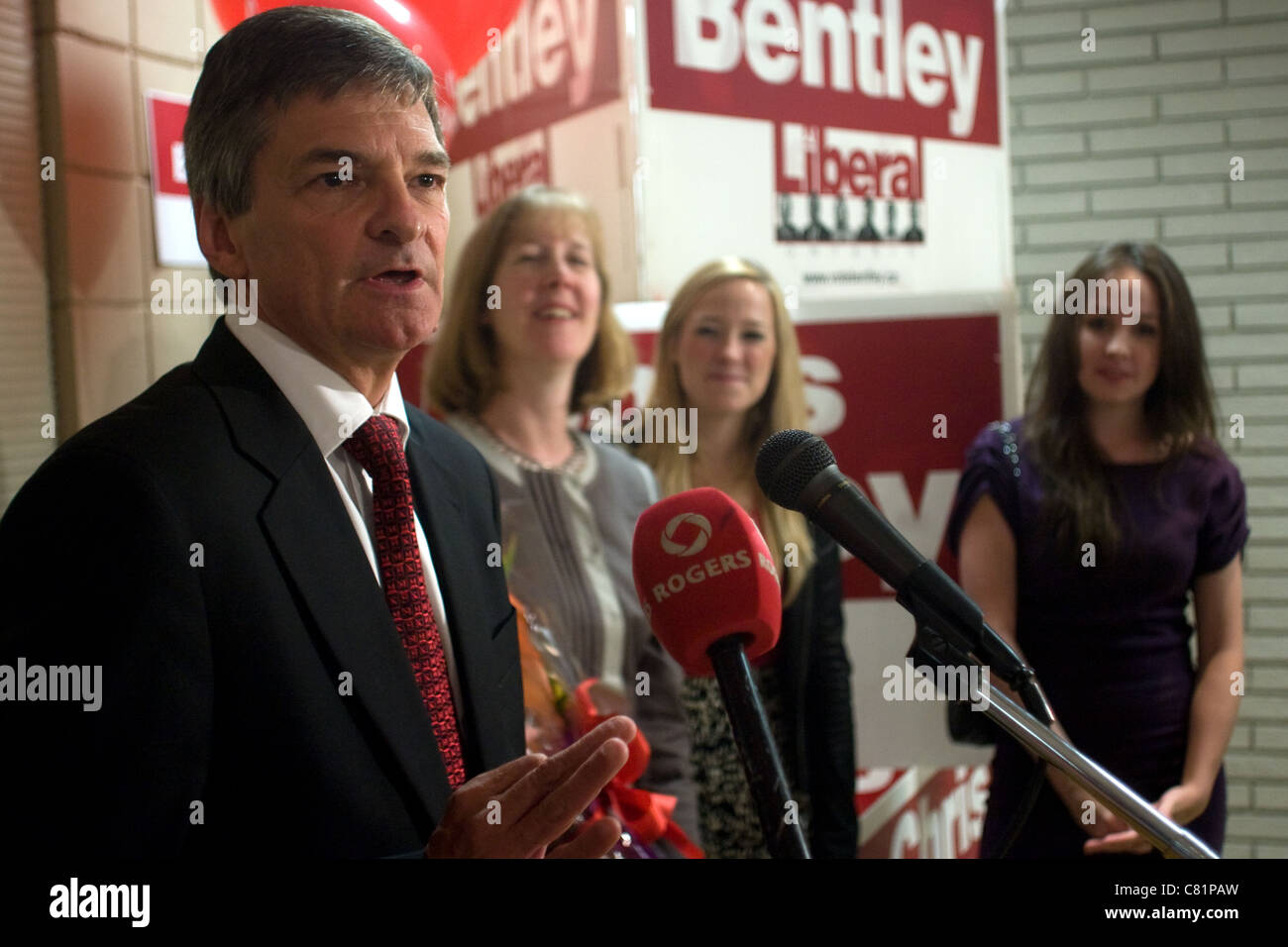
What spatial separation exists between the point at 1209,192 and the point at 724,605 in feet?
9.25

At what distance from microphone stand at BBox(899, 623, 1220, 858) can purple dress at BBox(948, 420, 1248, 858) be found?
1.13 meters

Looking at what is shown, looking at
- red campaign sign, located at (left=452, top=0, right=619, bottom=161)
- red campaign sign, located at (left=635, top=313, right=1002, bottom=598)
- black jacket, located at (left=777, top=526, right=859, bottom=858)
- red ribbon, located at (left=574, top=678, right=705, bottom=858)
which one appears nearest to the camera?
red ribbon, located at (left=574, top=678, right=705, bottom=858)

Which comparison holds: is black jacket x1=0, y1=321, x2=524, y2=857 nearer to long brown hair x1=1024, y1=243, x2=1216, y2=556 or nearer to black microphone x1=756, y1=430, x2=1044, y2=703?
black microphone x1=756, y1=430, x2=1044, y2=703

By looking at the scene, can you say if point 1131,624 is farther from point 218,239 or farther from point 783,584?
point 218,239

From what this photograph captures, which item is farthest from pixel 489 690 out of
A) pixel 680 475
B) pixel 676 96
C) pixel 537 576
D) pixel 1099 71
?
pixel 1099 71

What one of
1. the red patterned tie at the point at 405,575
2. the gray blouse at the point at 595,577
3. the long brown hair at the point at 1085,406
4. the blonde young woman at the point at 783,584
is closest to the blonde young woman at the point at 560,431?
the gray blouse at the point at 595,577

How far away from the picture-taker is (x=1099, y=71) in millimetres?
3377

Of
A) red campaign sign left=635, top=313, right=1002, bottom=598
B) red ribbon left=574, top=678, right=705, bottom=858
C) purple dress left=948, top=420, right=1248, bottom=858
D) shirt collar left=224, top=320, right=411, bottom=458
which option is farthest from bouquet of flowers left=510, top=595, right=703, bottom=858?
red campaign sign left=635, top=313, right=1002, bottom=598

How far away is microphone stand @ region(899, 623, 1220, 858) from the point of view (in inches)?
34.4

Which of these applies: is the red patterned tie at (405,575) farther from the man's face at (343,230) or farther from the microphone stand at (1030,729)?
the microphone stand at (1030,729)

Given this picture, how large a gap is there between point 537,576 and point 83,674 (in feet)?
3.84

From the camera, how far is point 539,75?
2730mm

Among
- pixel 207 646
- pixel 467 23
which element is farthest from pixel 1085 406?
pixel 207 646

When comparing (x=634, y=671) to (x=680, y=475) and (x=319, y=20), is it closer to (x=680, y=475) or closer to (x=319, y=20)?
(x=680, y=475)
